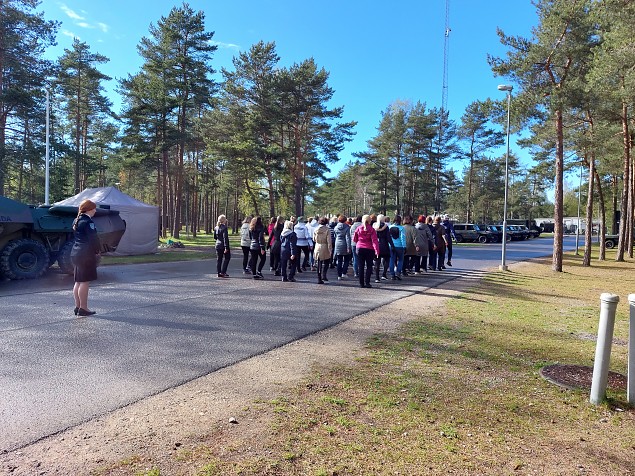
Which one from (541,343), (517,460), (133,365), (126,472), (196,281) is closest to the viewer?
(126,472)

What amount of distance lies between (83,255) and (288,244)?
18.8 feet

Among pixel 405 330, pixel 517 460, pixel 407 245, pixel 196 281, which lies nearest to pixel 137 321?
pixel 405 330

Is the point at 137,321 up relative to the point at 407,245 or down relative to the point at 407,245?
down

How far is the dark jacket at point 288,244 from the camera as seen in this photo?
11750mm

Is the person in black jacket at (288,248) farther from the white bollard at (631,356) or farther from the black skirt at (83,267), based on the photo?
the white bollard at (631,356)

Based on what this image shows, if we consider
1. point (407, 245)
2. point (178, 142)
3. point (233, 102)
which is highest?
point (233, 102)

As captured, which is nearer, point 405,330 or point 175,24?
point 405,330

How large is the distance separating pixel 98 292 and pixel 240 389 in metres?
6.95

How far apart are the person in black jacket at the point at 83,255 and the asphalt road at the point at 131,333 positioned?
1.12ft

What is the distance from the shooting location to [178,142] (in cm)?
3164

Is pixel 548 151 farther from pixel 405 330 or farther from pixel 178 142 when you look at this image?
pixel 405 330

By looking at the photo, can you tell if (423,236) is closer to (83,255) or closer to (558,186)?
(558,186)

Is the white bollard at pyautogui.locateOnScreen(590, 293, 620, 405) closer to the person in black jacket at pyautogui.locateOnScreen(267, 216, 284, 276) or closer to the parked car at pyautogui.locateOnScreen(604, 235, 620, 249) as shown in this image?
the person in black jacket at pyautogui.locateOnScreen(267, 216, 284, 276)

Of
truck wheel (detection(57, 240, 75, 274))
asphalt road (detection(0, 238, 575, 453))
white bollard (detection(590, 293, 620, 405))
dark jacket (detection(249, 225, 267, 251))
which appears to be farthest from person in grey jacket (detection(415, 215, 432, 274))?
truck wheel (detection(57, 240, 75, 274))
